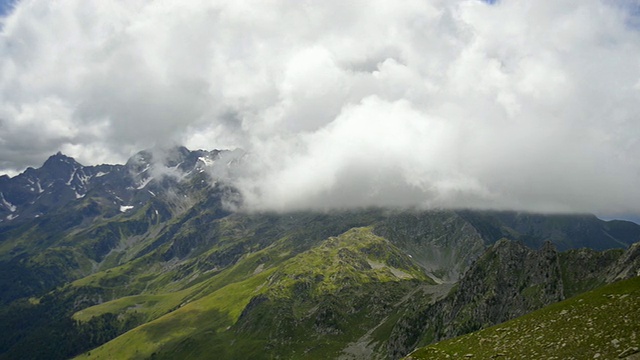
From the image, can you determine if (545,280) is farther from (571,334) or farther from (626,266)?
(571,334)

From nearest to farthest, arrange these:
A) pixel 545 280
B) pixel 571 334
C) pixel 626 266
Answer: pixel 571 334
pixel 626 266
pixel 545 280

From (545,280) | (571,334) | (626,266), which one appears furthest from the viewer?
(545,280)

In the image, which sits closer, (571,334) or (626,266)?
(571,334)

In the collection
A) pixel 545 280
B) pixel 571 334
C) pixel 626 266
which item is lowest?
pixel 545 280

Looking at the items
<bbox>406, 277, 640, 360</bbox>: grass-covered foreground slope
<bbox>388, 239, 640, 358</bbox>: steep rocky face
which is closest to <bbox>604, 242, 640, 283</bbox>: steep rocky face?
<bbox>388, 239, 640, 358</bbox>: steep rocky face

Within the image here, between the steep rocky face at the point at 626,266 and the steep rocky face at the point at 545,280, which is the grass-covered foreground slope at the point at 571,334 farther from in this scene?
the steep rocky face at the point at 545,280

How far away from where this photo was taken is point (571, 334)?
47.3m

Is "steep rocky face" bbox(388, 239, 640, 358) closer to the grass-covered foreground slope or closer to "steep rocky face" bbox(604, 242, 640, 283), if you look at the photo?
"steep rocky face" bbox(604, 242, 640, 283)

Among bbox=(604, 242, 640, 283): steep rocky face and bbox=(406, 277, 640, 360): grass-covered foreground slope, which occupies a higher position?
bbox=(406, 277, 640, 360): grass-covered foreground slope

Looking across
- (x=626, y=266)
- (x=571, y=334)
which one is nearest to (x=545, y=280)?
(x=626, y=266)

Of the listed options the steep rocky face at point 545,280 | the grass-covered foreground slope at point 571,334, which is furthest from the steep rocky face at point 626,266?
the grass-covered foreground slope at point 571,334

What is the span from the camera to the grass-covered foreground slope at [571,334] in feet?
136

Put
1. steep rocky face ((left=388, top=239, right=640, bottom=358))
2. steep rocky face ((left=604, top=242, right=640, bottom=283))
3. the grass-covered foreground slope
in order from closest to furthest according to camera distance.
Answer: the grass-covered foreground slope, steep rocky face ((left=604, top=242, right=640, bottom=283)), steep rocky face ((left=388, top=239, right=640, bottom=358))

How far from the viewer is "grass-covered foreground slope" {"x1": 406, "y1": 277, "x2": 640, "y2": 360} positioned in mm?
41438
